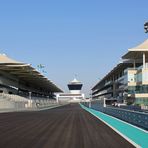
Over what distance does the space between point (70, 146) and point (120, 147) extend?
172 cm

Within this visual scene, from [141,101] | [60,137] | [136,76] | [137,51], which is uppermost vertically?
[137,51]

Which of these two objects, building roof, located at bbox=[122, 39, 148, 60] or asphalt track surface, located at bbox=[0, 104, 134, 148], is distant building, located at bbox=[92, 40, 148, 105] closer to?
building roof, located at bbox=[122, 39, 148, 60]

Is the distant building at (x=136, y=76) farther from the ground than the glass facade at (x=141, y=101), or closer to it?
farther from the ground

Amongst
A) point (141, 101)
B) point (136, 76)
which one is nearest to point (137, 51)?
point (136, 76)

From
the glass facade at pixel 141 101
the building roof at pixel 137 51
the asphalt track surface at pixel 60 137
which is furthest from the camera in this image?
the building roof at pixel 137 51

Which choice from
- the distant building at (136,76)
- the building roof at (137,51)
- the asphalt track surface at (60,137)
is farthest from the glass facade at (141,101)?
the asphalt track surface at (60,137)

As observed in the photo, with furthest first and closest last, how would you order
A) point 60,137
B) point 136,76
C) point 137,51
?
1. point 136,76
2. point 137,51
3. point 60,137

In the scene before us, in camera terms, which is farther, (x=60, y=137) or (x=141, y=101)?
(x=141, y=101)

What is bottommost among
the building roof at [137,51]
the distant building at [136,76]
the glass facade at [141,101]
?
the glass facade at [141,101]

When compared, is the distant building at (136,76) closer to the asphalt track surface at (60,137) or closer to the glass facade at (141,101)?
the glass facade at (141,101)

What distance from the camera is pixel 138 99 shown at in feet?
289

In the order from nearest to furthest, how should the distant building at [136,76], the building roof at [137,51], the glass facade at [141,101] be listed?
the glass facade at [141,101] < the distant building at [136,76] < the building roof at [137,51]

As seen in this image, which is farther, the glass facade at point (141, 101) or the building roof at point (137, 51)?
the building roof at point (137, 51)

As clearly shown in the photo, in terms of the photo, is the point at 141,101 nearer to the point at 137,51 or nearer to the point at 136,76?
the point at 136,76
